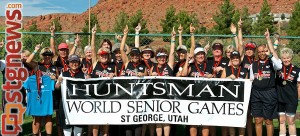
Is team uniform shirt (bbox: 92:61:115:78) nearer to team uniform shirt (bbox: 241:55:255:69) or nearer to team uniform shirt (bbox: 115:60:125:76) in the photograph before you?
team uniform shirt (bbox: 115:60:125:76)

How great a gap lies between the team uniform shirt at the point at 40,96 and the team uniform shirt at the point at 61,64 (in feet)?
1.03

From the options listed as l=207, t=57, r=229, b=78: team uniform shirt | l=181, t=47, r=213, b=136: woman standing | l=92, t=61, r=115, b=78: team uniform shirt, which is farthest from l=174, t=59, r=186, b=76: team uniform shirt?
l=92, t=61, r=115, b=78: team uniform shirt

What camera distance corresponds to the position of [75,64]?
732 centimetres

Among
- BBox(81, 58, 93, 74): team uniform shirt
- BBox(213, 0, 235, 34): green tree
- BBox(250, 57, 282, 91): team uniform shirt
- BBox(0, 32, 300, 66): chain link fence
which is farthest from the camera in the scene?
BBox(213, 0, 235, 34): green tree

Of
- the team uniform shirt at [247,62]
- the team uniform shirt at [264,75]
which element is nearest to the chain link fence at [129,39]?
the team uniform shirt at [247,62]

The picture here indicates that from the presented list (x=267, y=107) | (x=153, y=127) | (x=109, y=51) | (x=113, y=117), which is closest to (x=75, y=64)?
(x=109, y=51)

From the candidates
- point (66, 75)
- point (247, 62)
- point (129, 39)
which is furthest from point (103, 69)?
point (129, 39)

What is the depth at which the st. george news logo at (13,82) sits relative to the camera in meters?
7.52

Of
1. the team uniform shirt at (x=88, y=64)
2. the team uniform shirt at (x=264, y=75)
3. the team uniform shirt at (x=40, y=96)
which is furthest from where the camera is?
the team uniform shirt at (x=88, y=64)

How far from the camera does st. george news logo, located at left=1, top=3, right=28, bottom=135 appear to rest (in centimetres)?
752

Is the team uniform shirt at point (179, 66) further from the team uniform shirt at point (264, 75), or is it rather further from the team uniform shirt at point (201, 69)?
the team uniform shirt at point (264, 75)

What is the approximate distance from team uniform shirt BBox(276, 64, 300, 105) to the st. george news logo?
15.1 feet

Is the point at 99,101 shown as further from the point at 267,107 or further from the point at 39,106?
the point at 267,107

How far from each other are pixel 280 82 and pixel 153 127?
2445 mm
